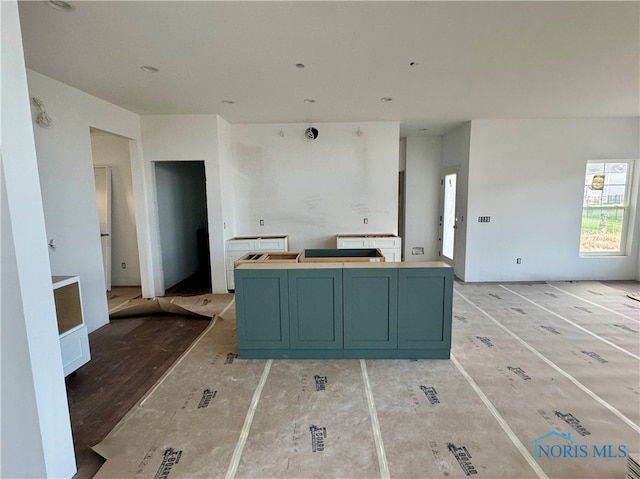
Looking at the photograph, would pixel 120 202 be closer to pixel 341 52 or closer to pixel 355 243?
pixel 355 243

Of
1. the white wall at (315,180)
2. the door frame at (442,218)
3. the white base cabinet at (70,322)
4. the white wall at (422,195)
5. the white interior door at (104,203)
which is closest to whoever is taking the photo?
the white base cabinet at (70,322)

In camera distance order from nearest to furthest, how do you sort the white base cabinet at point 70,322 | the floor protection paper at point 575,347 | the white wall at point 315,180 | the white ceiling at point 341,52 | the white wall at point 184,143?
1. the white ceiling at point 341,52
2. the floor protection paper at point 575,347
3. the white base cabinet at point 70,322
4. the white wall at point 184,143
5. the white wall at point 315,180

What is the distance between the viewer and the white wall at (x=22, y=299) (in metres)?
1.30

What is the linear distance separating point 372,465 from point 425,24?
9.44 feet

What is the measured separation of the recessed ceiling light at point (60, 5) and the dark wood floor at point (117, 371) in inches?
108

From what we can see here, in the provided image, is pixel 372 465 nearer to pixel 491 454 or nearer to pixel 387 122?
pixel 491 454

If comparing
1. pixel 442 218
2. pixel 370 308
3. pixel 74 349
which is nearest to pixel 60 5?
pixel 74 349

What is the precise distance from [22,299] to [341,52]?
2704 millimetres

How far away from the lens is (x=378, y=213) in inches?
210

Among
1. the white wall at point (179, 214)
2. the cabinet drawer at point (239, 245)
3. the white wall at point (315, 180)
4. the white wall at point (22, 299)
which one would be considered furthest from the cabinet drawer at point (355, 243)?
the white wall at point (22, 299)

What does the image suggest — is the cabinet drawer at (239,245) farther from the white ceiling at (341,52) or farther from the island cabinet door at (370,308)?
the island cabinet door at (370,308)

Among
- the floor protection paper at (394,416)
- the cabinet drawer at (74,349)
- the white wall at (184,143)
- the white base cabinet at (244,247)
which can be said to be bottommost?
the floor protection paper at (394,416)

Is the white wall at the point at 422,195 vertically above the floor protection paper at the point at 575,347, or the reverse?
the white wall at the point at 422,195

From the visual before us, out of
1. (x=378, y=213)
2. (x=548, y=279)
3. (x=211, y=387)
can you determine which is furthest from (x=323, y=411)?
(x=548, y=279)
